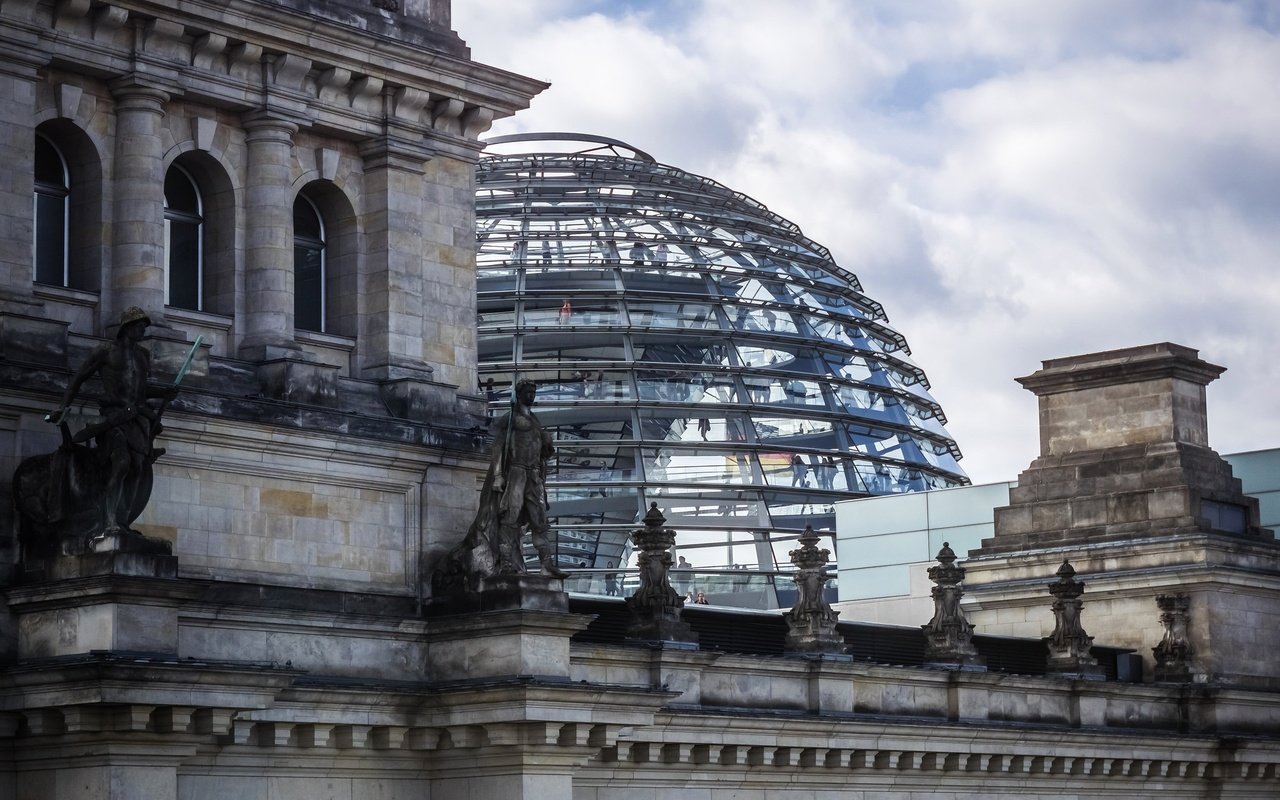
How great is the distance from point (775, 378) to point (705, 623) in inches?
1468

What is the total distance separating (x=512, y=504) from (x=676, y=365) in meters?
44.9

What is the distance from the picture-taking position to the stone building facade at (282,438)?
3128cm

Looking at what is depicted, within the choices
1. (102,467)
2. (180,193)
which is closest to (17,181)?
(180,193)

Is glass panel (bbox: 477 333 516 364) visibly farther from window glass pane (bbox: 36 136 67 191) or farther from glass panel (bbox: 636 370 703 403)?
window glass pane (bbox: 36 136 67 191)

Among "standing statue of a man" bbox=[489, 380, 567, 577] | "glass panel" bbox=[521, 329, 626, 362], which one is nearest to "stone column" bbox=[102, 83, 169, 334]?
"standing statue of a man" bbox=[489, 380, 567, 577]

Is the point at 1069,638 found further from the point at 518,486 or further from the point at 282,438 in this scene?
the point at 282,438

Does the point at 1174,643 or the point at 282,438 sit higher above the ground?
the point at 282,438

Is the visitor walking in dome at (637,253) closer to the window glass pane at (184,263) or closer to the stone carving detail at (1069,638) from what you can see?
the stone carving detail at (1069,638)

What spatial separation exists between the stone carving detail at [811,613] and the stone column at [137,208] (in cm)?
1405

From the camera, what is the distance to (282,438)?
34.4 metres

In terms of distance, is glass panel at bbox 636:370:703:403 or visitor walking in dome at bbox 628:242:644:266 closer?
glass panel at bbox 636:370:703:403

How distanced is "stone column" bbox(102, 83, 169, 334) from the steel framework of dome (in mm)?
41478

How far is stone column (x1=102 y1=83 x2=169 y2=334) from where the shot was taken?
33844 mm

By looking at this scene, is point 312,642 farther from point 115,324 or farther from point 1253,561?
point 1253,561
